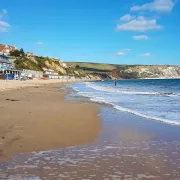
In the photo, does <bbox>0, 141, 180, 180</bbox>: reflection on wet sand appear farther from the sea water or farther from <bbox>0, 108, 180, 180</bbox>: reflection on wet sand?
the sea water

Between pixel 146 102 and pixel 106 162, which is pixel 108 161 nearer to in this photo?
pixel 106 162

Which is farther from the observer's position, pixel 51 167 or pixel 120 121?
pixel 120 121

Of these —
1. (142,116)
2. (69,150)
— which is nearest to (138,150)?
(69,150)

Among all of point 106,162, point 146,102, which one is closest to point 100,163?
point 106,162

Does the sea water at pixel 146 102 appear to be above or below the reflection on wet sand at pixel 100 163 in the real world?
below

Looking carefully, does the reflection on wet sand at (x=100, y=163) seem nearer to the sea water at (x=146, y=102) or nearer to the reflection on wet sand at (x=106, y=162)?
the reflection on wet sand at (x=106, y=162)

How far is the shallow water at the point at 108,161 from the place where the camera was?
447 cm

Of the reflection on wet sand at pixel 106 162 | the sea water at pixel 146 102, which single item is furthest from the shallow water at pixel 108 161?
the sea water at pixel 146 102

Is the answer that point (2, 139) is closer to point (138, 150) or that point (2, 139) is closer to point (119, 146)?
point (119, 146)

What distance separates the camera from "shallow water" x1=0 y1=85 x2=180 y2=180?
4469 mm

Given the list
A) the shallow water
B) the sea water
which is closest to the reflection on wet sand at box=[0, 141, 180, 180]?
the shallow water

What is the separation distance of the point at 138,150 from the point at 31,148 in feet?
7.87

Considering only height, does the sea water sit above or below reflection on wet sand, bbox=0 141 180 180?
below

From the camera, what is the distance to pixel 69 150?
6.12 m
